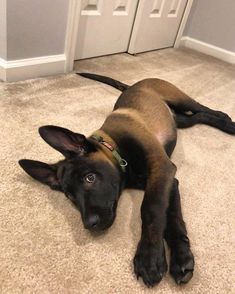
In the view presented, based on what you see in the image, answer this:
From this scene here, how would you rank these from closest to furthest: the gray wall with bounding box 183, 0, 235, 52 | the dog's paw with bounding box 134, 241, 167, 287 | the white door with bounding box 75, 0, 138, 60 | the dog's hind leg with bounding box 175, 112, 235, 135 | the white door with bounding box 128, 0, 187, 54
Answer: the dog's paw with bounding box 134, 241, 167, 287, the dog's hind leg with bounding box 175, 112, 235, 135, the white door with bounding box 75, 0, 138, 60, the white door with bounding box 128, 0, 187, 54, the gray wall with bounding box 183, 0, 235, 52

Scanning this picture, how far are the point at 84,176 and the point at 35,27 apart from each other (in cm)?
116

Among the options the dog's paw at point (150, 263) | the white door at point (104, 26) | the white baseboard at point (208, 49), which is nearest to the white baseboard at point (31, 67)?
the white door at point (104, 26)

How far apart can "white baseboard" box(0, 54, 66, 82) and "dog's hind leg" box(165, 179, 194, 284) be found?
1148 millimetres

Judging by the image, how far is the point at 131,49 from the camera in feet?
9.19

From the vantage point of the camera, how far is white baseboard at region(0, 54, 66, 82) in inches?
71.5

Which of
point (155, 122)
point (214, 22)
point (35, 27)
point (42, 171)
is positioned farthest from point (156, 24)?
point (42, 171)

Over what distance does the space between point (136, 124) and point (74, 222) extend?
1.54ft

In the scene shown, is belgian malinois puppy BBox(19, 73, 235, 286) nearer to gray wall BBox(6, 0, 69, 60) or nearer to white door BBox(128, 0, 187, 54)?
gray wall BBox(6, 0, 69, 60)

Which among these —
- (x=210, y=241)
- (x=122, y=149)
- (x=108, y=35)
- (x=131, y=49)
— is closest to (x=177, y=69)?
(x=131, y=49)

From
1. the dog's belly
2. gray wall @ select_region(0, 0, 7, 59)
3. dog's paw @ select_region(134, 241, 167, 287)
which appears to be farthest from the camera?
gray wall @ select_region(0, 0, 7, 59)

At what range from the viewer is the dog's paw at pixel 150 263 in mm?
875

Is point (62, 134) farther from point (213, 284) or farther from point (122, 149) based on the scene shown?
point (213, 284)

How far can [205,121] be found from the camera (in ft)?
5.99

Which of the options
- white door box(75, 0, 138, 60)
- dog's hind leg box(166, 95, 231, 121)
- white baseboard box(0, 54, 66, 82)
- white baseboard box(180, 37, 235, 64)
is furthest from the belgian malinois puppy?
white baseboard box(180, 37, 235, 64)
